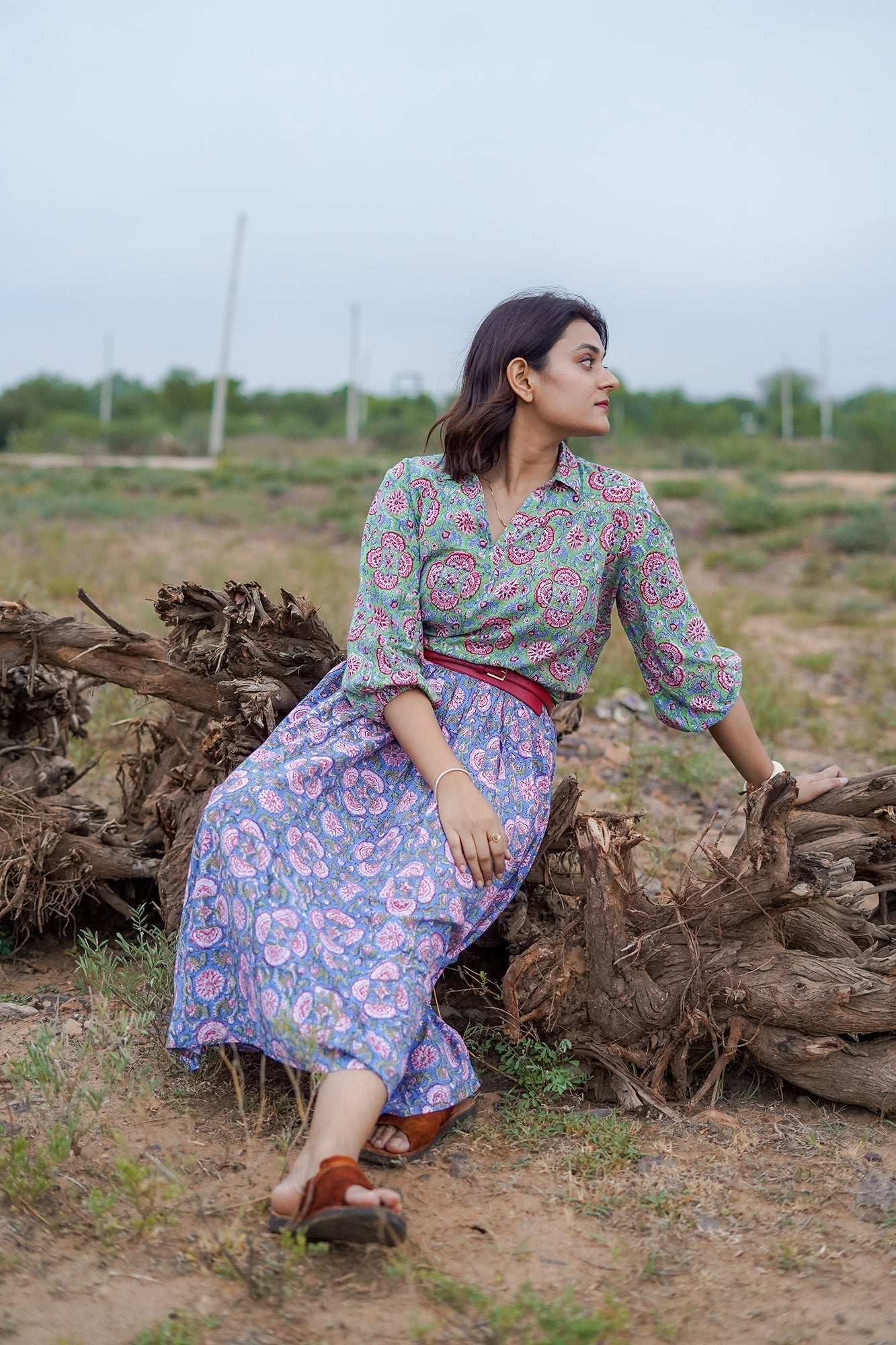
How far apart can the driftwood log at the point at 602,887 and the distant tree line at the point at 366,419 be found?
827 inches

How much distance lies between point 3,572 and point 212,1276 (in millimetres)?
7179

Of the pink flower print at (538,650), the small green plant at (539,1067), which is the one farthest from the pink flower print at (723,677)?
the small green plant at (539,1067)

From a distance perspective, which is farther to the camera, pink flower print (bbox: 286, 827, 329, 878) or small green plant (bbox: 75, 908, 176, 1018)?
Result: small green plant (bbox: 75, 908, 176, 1018)

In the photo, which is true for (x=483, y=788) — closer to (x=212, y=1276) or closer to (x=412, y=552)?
(x=412, y=552)

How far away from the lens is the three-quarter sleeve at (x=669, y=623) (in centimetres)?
277

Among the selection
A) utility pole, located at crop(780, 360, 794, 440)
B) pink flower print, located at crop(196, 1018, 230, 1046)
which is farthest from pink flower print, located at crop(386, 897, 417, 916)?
utility pole, located at crop(780, 360, 794, 440)

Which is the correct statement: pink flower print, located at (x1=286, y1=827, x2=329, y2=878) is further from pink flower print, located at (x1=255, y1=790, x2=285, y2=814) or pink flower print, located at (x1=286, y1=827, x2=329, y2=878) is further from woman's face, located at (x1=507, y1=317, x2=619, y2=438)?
woman's face, located at (x1=507, y1=317, x2=619, y2=438)

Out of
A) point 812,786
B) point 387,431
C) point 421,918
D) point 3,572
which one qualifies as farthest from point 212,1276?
point 387,431

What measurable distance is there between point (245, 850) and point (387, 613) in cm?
65

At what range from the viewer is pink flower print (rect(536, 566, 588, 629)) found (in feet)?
8.75

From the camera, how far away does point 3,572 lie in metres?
8.28

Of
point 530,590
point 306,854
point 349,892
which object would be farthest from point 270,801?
point 530,590

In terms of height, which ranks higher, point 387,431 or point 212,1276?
point 387,431

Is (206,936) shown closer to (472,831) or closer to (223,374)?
(472,831)
